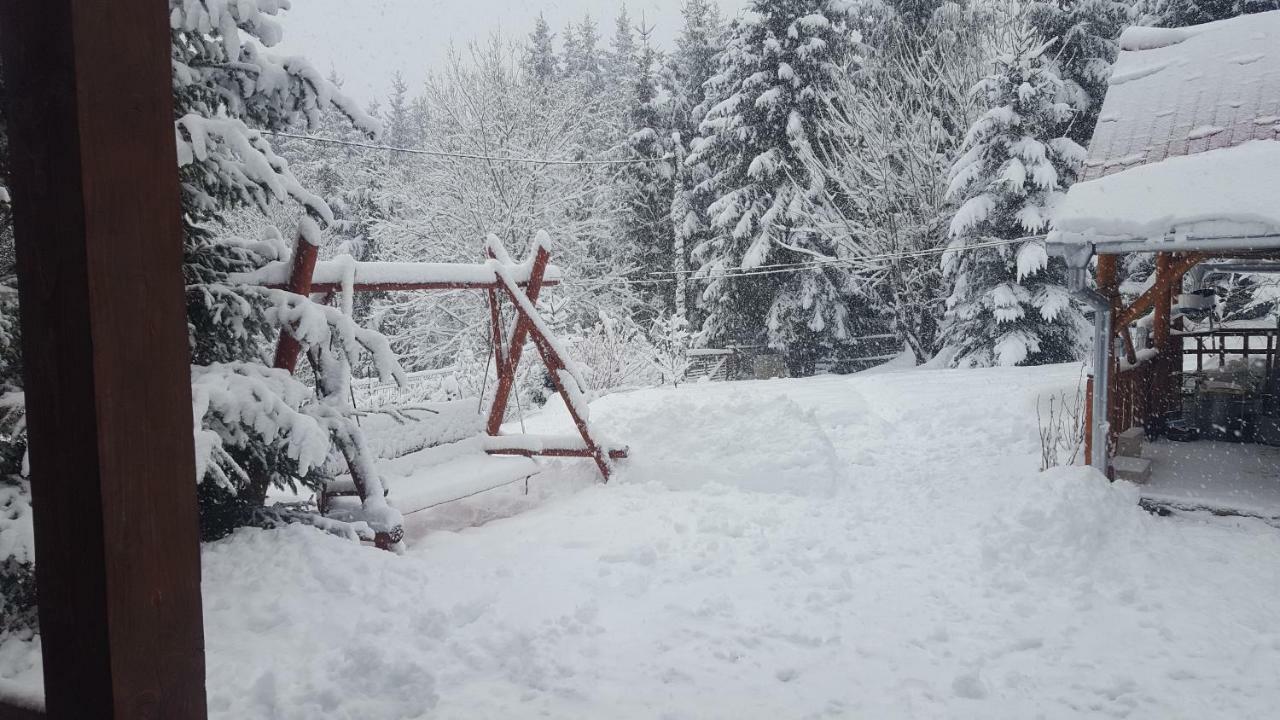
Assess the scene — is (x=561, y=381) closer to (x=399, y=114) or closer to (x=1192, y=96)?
(x=1192, y=96)

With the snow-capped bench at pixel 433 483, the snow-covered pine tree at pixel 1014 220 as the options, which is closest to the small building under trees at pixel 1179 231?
the snow-capped bench at pixel 433 483

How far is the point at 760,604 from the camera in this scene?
4480 mm

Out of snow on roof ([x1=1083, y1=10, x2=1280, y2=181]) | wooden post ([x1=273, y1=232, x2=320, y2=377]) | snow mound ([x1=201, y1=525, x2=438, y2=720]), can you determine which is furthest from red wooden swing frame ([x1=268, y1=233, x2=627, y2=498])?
snow on roof ([x1=1083, y1=10, x2=1280, y2=181])

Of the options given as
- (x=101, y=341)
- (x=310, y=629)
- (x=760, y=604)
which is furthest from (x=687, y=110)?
(x=101, y=341)

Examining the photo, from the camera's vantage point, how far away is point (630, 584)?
4.75 meters

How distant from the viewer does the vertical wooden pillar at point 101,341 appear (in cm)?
128

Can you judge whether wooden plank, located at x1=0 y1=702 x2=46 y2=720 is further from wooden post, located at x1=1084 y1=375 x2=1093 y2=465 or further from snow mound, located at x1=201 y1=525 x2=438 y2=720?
wooden post, located at x1=1084 y1=375 x2=1093 y2=465

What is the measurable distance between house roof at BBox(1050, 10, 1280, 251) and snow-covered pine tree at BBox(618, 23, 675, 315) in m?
19.0

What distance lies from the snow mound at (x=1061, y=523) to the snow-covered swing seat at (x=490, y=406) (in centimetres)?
331

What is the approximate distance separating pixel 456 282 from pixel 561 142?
56.1 ft

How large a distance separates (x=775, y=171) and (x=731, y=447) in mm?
15730

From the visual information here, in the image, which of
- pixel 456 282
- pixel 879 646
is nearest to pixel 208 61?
pixel 456 282

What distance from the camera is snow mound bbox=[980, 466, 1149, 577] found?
5.24 m

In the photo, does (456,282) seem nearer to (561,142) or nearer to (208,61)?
(208,61)
